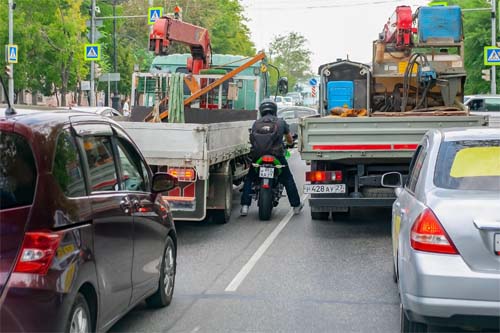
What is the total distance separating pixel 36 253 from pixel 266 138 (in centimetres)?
874

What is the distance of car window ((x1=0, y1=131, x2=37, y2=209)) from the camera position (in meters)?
4.89

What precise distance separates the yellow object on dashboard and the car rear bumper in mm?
843

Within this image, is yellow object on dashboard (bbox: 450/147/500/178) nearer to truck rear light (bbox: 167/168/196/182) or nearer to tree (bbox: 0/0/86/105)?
truck rear light (bbox: 167/168/196/182)

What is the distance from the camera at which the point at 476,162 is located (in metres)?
6.08

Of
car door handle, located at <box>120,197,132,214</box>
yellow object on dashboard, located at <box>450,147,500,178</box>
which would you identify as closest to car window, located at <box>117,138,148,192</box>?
car door handle, located at <box>120,197,132,214</box>

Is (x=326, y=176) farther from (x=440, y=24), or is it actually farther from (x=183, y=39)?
(x=183, y=39)

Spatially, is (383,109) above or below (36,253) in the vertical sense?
above

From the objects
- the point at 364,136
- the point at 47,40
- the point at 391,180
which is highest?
the point at 47,40

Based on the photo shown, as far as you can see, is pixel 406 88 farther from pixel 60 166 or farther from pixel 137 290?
pixel 60 166

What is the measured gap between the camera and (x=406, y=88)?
13.9m

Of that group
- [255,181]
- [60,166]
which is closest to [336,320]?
[60,166]

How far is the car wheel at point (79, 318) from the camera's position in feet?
16.5

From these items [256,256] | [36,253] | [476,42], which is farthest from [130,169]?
[476,42]

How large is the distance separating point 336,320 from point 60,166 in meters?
3.07
